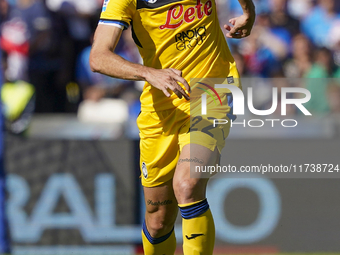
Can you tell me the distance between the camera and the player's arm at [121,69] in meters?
3.32

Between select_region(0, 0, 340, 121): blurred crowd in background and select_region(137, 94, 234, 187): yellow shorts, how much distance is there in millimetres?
3701

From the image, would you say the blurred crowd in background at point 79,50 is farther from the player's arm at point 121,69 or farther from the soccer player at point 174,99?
the player's arm at point 121,69

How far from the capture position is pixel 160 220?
164 inches

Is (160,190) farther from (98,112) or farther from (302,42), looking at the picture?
(302,42)

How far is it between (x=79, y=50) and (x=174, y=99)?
480cm

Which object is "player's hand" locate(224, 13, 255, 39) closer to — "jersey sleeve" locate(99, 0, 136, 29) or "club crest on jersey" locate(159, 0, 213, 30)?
"club crest on jersey" locate(159, 0, 213, 30)

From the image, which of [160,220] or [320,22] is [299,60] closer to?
[320,22]

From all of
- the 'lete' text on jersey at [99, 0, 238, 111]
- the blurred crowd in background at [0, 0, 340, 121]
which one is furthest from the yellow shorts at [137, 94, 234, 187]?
the blurred crowd in background at [0, 0, 340, 121]

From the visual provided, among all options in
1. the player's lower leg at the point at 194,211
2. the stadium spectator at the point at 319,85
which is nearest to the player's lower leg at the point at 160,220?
the player's lower leg at the point at 194,211

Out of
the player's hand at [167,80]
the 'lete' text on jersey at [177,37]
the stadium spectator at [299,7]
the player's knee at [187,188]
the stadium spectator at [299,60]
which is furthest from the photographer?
the stadium spectator at [299,7]

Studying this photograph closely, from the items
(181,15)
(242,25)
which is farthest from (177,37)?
(242,25)

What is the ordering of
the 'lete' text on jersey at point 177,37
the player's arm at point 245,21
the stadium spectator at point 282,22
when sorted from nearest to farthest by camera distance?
the 'lete' text on jersey at point 177,37 → the player's arm at point 245,21 → the stadium spectator at point 282,22

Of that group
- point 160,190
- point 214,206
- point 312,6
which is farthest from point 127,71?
point 312,6

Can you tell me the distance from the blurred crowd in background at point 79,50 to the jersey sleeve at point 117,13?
3963 mm
